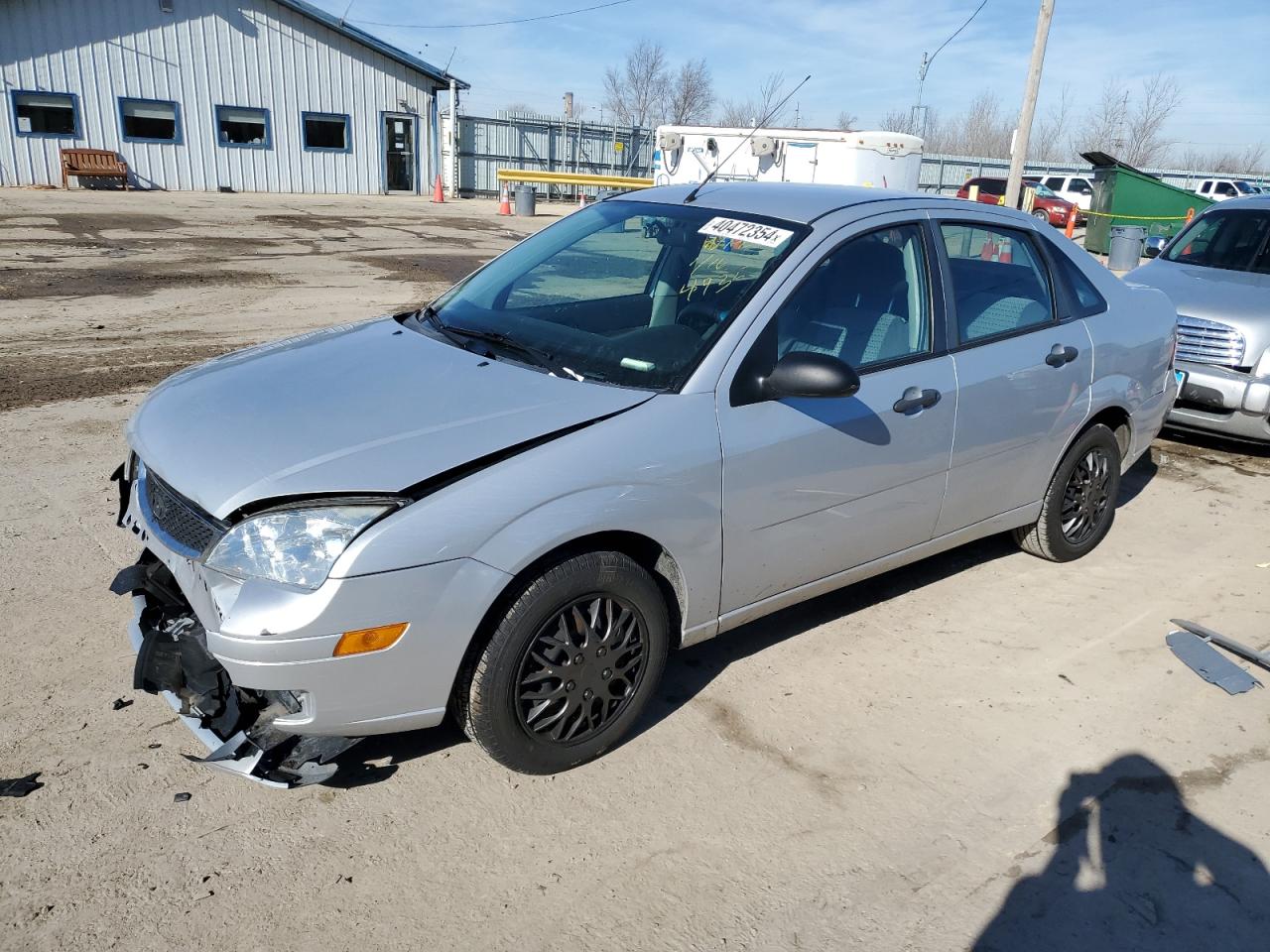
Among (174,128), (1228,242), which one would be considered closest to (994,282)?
(1228,242)

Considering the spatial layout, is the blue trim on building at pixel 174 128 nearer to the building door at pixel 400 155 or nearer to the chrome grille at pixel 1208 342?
the building door at pixel 400 155

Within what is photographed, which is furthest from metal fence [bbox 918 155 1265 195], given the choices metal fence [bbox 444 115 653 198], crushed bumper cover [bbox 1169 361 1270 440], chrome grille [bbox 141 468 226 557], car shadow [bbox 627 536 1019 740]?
chrome grille [bbox 141 468 226 557]

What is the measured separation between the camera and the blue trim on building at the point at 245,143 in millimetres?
28250

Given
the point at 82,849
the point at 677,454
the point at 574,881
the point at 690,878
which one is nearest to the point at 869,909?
the point at 690,878

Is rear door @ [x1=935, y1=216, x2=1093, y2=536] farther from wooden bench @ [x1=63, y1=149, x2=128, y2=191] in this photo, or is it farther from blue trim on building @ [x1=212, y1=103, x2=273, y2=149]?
blue trim on building @ [x1=212, y1=103, x2=273, y2=149]

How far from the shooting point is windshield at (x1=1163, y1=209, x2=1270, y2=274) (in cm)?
795

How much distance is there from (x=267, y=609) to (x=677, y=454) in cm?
130

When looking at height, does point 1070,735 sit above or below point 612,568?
below

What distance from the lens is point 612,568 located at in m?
3.02

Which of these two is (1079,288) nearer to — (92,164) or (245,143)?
(92,164)

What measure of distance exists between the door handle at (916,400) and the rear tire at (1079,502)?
1288mm

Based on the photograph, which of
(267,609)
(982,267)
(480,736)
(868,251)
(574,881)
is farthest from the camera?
(982,267)

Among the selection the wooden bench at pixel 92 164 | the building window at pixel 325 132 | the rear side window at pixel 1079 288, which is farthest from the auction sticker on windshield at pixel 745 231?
the building window at pixel 325 132

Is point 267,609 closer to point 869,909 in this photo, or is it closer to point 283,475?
point 283,475
